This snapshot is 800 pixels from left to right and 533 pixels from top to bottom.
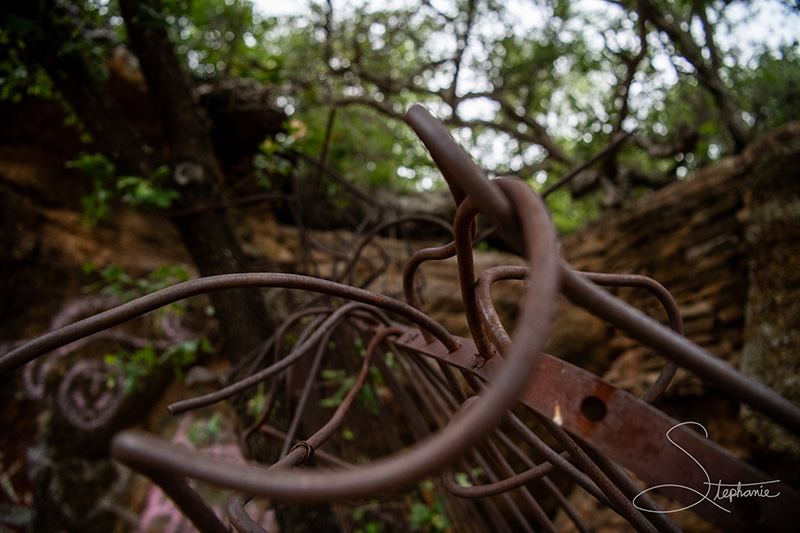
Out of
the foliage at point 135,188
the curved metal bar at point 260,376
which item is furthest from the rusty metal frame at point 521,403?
the foliage at point 135,188

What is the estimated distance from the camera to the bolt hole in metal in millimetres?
415

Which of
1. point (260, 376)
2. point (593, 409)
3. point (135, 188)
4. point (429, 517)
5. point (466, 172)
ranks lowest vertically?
point (429, 517)

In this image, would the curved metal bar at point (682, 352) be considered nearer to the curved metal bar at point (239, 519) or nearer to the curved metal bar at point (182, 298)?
the curved metal bar at point (182, 298)

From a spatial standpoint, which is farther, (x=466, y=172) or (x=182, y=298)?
(x=182, y=298)

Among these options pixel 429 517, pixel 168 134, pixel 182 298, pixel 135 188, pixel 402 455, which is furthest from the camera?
pixel 168 134

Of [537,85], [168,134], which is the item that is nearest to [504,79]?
[537,85]

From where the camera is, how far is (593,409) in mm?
420

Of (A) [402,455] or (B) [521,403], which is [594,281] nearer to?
(B) [521,403]

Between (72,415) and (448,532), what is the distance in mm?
2626

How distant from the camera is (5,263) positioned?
9.03ft

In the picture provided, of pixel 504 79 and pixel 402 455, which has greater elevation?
pixel 504 79

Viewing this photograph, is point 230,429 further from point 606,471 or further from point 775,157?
point 775,157

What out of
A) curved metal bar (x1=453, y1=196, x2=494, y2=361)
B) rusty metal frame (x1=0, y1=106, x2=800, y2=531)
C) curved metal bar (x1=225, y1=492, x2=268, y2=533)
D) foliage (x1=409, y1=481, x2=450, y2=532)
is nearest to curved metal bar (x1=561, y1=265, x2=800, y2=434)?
rusty metal frame (x1=0, y1=106, x2=800, y2=531)

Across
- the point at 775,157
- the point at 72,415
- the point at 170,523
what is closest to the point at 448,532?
the point at 170,523
